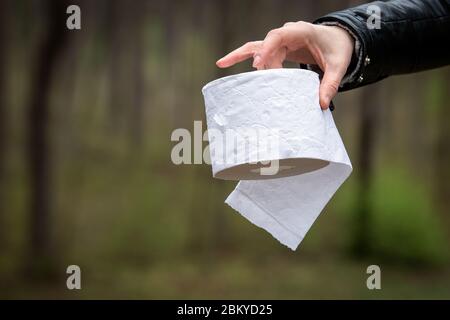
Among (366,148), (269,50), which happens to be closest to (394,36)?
(269,50)

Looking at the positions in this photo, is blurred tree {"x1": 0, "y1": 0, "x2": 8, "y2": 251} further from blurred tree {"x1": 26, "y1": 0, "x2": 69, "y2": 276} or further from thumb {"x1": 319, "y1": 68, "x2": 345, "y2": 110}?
thumb {"x1": 319, "y1": 68, "x2": 345, "y2": 110}

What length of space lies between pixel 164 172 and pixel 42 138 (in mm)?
666

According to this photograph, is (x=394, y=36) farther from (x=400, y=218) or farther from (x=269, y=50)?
(x=400, y=218)

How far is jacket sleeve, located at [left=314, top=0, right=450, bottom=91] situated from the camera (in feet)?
3.22

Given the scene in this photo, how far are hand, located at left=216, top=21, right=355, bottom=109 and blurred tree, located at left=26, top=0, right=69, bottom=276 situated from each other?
2.42 metres

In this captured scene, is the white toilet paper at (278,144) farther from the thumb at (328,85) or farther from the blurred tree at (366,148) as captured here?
the blurred tree at (366,148)

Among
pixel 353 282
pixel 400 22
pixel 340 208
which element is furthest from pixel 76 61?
pixel 400 22

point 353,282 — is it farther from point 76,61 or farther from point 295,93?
point 295,93

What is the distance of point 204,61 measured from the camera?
3.54m

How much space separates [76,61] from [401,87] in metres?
1.70

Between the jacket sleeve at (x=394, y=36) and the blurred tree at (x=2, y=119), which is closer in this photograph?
the jacket sleeve at (x=394, y=36)

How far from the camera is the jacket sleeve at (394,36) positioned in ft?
3.22

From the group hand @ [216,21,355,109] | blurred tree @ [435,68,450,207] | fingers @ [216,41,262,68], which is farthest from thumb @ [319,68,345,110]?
blurred tree @ [435,68,450,207]

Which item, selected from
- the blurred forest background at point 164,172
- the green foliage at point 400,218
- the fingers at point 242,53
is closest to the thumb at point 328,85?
the fingers at point 242,53
